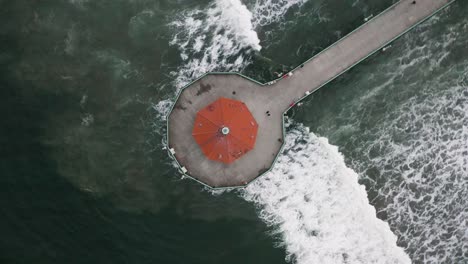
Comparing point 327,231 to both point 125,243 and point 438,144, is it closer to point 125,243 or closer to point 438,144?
point 438,144

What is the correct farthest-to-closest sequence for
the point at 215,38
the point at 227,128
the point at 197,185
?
the point at 215,38
the point at 197,185
the point at 227,128

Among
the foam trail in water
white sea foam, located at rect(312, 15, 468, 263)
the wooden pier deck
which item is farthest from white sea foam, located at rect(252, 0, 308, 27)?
the foam trail in water

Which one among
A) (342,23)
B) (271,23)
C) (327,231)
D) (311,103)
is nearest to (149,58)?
(271,23)

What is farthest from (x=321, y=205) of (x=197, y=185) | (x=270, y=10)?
(x=270, y=10)

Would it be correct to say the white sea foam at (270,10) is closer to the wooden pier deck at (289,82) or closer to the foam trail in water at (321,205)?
the wooden pier deck at (289,82)

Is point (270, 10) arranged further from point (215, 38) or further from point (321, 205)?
point (321, 205)

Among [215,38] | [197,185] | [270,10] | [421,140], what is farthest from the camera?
[421,140]

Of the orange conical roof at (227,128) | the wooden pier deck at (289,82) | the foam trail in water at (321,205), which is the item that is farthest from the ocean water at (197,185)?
the orange conical roof at (227,128)
